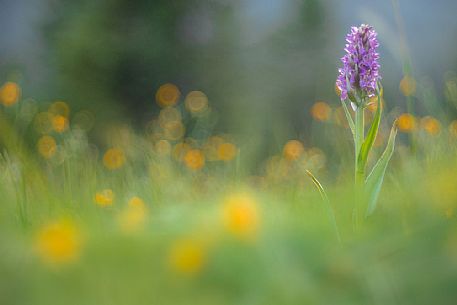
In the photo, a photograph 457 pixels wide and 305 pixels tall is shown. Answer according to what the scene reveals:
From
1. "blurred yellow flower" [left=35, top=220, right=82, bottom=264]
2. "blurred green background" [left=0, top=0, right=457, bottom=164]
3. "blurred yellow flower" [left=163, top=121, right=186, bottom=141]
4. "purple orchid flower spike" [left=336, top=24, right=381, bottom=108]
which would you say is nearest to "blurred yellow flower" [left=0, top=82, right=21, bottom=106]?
"blurred yellow flower" [left=163, top=121, right=186, bottom=141]

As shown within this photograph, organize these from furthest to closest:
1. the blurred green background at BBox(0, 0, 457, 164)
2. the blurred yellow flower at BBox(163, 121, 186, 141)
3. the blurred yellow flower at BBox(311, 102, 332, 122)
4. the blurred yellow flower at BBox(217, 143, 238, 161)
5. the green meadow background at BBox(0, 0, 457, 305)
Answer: the blurred green background at BBox(0, 0, 457, 164) < the blurred yellow flower at BBox(163, 121, 186, 141) < the blurred yellow flower at BBox(217, 143, 238, 161) < the blurred yellow flower at BBox(311, 102, 332, 122) < the green meadow background at BBox(0, 0, 457, 305)

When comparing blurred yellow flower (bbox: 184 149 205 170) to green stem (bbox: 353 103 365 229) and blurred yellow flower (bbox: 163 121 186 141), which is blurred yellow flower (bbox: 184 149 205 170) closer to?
blurred yellow flower (bbox: 163 121 186 141)

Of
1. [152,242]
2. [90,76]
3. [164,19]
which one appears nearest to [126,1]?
[164,19]

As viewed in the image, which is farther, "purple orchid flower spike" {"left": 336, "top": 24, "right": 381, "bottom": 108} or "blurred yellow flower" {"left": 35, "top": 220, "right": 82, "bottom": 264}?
"purple orchid flower spike" {"left": 336, "top": 24, "right": 381, "bottom": 108}

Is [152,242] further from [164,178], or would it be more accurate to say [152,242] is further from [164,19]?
[164,19]

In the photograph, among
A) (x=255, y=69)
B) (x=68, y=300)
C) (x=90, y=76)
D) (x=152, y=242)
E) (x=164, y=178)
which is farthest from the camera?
(x=255, y=69)

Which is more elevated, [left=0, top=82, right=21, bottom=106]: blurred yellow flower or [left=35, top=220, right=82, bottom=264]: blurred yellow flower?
[left=0, top=82, right=21, bottom=106]: blurred yellow flower

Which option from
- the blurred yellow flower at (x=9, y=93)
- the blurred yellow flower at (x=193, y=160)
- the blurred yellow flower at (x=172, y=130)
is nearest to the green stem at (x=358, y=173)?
the blurred yellow flower at (x=9, y=93)
